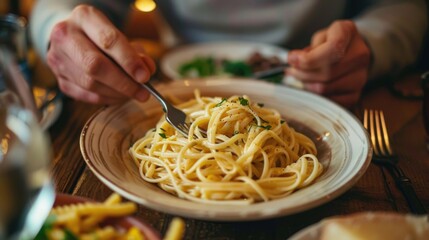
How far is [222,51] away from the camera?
2.15 m

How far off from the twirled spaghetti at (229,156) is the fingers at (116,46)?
5.8 inches

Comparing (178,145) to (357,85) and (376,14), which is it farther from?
(376,14)

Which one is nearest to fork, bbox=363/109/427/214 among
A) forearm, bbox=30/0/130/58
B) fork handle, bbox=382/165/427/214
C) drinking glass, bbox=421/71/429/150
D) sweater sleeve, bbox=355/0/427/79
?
fork handle, bbox=382/165/427/214

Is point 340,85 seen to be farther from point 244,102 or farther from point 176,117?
point 176,117

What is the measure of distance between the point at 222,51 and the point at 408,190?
46.0 inches

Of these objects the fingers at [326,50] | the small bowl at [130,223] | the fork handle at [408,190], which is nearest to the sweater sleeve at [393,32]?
the fingers at [326,50]

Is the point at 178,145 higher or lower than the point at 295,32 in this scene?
higher

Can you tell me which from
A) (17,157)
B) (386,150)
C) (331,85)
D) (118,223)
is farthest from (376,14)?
(17,157)

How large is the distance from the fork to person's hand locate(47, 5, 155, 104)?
0.62 m

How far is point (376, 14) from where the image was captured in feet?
6.21

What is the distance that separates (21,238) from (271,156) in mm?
629

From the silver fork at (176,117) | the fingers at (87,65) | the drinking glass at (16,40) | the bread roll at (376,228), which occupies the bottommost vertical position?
the drinking glass at (16,40)

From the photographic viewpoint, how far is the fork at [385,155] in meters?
1.11

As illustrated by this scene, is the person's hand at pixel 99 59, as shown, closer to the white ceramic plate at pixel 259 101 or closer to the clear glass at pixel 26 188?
the white ceramic plate at pixel 259 101
